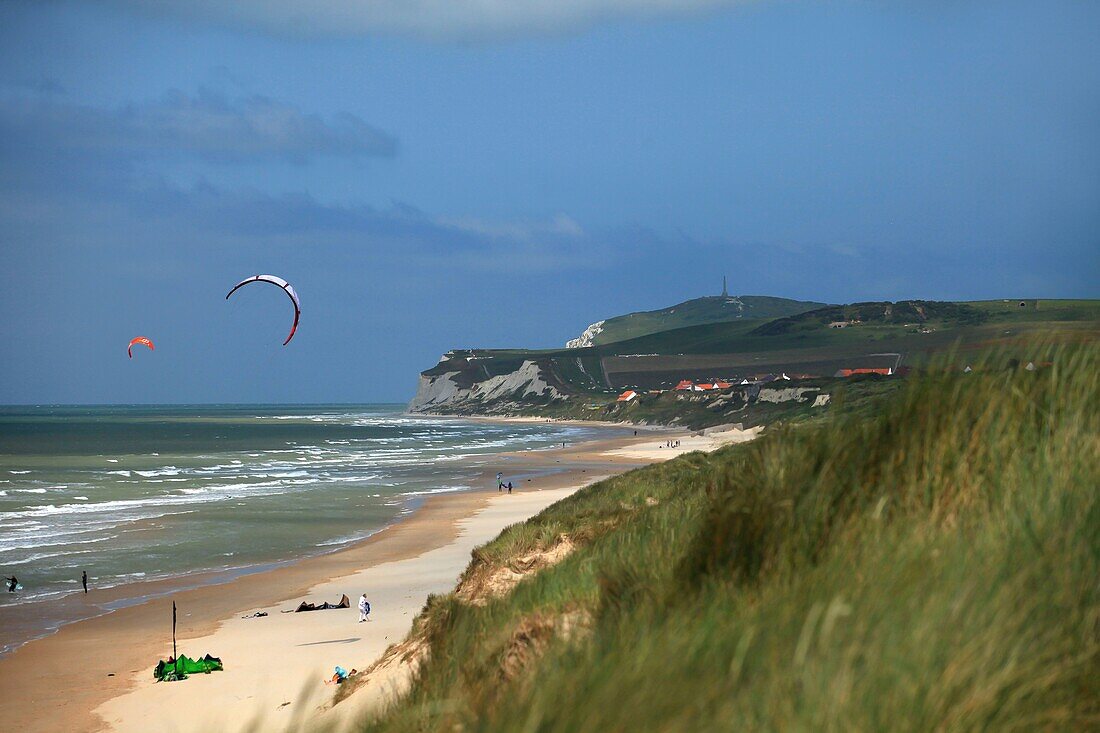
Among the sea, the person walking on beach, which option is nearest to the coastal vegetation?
the sea

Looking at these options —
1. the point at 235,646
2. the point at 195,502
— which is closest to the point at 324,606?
the point at 235,646

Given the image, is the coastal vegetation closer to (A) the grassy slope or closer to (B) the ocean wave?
(B) the ocean wave

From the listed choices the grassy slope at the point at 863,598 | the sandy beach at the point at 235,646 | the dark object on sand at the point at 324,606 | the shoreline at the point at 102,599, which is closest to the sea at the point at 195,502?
the shoreline at the point at 102,599

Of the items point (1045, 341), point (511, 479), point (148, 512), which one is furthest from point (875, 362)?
point (1045, 341)

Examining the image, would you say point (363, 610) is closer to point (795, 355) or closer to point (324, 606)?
point (324, 606)

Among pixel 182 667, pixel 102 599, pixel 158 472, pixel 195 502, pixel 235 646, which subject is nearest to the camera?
pixel 182 667

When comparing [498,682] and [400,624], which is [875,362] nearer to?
[400,624]

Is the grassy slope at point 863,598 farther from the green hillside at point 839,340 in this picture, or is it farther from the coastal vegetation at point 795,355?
the green hillside at point 839,340
